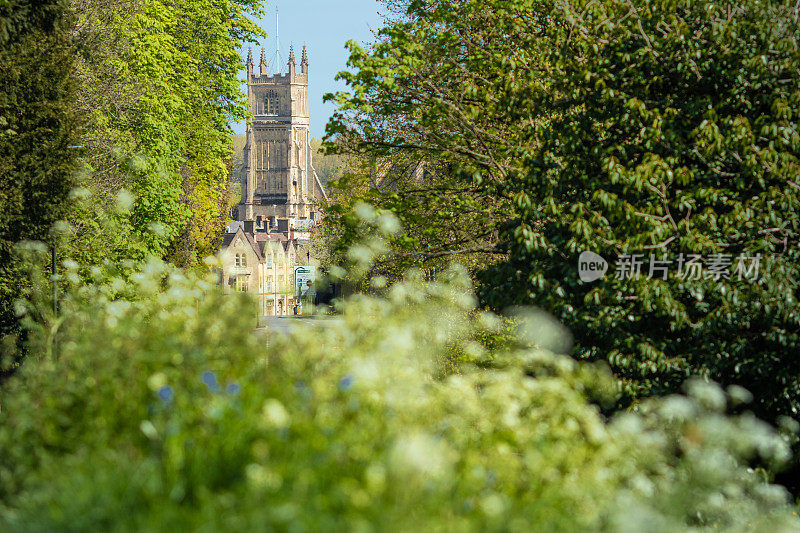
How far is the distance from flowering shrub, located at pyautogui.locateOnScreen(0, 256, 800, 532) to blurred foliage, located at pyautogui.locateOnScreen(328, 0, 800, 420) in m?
2.98

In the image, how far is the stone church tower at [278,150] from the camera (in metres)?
154

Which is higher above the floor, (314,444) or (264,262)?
(264,262)

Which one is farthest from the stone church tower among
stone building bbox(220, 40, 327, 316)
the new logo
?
the new logo

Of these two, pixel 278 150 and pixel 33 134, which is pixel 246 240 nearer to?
pixel 278 150

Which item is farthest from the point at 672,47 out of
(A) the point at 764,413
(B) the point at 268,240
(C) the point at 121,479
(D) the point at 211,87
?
(B) the point at 268,240

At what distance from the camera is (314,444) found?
5121 millimetres

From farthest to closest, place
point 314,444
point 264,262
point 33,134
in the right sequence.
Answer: point 264,262
point 33,134
point 314,444

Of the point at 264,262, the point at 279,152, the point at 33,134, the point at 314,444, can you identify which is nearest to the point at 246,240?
the point at 264,262

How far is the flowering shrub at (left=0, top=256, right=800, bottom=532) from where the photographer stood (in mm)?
4461

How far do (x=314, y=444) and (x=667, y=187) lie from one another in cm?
788

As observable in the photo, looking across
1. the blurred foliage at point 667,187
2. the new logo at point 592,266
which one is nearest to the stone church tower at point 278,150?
the blurred foliage at point 667,187

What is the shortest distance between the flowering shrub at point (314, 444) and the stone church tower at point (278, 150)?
142 metres

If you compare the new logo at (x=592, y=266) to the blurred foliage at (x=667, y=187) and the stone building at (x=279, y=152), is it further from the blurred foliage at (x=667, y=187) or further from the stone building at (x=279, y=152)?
the stone building at (x=279, y=152)

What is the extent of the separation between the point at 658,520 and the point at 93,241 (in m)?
21.8
